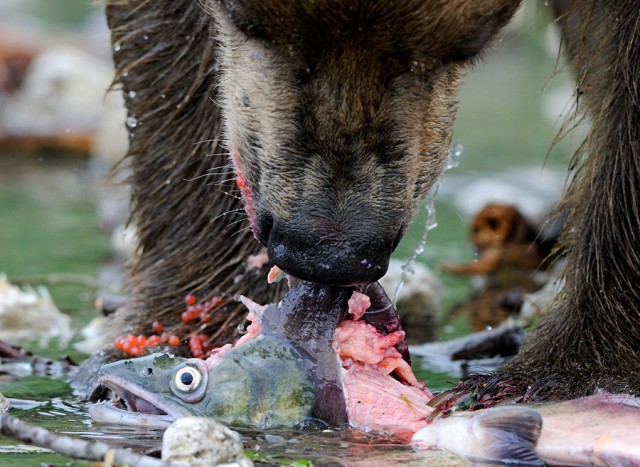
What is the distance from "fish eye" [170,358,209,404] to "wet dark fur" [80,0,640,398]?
40cm

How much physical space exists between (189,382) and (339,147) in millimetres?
758

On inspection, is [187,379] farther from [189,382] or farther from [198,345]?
[198,345]

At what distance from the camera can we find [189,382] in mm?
3668

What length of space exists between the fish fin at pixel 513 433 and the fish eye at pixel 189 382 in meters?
0.78

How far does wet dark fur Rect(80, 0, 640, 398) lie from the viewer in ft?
11.7

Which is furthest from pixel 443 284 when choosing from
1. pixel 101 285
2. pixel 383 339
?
pixel 383 339

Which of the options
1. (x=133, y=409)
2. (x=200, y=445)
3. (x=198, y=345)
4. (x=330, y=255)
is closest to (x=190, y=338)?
(x=198, y=345)

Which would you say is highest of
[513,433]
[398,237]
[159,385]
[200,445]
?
[398,237]

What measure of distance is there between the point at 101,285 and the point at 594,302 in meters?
2.67

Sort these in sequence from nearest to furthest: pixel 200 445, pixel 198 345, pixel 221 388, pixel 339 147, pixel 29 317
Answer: pixel 200 445
pixel 339 147
pixel 221 388
pixel 198 345
pixel 29 317

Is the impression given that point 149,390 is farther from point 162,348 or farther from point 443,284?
point 443,284

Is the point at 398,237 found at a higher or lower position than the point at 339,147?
lower

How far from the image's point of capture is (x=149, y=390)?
365 centimetres

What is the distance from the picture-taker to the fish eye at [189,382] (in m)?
3.66
